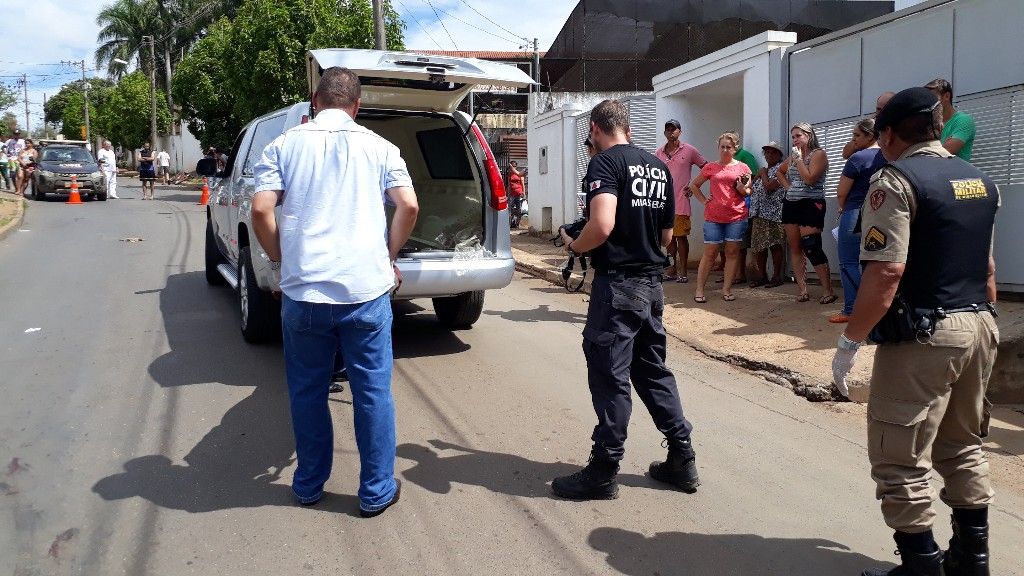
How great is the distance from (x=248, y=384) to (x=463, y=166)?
250 cm

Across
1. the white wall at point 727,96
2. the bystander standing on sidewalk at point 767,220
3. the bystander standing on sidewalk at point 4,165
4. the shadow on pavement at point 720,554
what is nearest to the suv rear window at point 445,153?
the bystander standing on sidewalk at point 767,220

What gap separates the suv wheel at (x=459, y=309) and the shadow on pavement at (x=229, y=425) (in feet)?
0.44

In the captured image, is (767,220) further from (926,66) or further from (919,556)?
(919,556)

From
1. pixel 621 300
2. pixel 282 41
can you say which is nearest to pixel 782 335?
pixel 621 300

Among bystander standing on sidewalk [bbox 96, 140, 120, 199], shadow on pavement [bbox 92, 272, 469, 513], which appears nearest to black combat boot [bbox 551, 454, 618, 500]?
shadow on pavement [bbox 92, 272, 469, 513]

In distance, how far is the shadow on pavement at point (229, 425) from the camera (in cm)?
391

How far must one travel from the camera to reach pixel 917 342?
2.95 m

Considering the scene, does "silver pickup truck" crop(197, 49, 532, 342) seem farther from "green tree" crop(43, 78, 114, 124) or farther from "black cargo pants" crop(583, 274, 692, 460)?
"green tree" crop(43, 78, 114, 124)

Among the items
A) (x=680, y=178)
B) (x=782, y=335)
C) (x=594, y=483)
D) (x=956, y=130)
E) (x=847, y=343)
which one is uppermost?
(x=956, y=130)

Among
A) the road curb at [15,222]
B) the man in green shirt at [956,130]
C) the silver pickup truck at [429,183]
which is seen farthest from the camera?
the road curb at [15,222]

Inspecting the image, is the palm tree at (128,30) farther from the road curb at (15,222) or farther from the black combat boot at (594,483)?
the black combat boot at (594,483)

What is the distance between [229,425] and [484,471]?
163cm

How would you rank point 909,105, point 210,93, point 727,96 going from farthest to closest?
point 210,93
point 727,96
point 909,105

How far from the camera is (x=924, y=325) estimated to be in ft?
9.57
